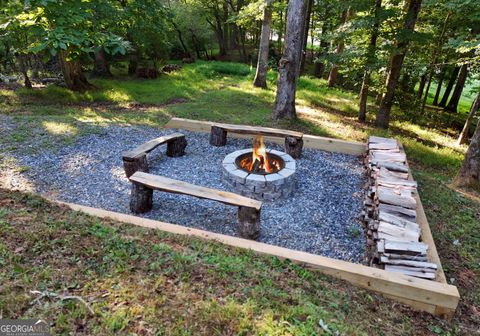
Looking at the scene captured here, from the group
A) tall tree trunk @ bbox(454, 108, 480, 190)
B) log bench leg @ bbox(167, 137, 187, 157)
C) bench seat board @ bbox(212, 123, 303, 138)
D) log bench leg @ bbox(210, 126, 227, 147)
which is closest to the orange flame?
bench seat board @ bbox(212, 123, 303, 138)

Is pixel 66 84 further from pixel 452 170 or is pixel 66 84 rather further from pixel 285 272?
A: pixel 452 170

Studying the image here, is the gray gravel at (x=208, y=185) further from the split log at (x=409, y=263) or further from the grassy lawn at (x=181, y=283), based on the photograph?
the grassy lawn at (x=181, y=283)

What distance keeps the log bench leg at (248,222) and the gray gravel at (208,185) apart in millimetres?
196

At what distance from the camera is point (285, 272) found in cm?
280

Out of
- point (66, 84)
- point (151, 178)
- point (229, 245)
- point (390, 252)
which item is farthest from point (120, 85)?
point (390, 252)

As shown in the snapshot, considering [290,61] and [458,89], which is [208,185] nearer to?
[290,61]

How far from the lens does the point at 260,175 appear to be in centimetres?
459

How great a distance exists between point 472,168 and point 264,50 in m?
8.96

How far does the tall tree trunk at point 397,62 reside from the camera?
676cm

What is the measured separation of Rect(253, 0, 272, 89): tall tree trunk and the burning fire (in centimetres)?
754

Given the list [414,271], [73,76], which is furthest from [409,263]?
[73,76]

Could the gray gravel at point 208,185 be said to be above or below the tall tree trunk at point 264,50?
below

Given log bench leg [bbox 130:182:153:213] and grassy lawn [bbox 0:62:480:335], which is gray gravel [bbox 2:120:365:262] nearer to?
log bench leg [bbox 130:182:153:213]

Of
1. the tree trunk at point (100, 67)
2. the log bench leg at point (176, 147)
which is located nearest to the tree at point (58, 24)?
the log bench leg at point (176, 147)
